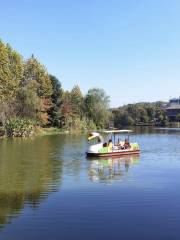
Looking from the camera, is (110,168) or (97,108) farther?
(97,108)

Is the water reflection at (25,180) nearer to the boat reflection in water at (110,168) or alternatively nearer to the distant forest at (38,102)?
the boat reflection in water at (110,168)

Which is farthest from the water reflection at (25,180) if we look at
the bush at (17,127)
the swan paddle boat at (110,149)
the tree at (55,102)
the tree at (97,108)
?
the tree at (97,108)

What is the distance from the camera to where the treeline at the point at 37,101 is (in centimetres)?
7188

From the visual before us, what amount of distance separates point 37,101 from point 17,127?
1165cm

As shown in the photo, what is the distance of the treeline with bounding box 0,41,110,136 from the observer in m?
71.9

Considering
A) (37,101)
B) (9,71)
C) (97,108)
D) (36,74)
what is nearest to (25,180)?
(9,71)

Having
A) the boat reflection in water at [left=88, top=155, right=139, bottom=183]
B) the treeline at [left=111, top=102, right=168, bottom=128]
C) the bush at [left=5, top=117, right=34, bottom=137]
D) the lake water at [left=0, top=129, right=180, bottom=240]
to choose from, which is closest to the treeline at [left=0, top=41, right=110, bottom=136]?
the bush at [left=5, top=117, right=34, bottom=137]

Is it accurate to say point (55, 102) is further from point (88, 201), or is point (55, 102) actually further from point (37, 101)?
point (88, 201)

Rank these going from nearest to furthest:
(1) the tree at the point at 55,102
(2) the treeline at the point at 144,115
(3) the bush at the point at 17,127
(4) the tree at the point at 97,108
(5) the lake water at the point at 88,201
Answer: (5) the lake water at the point at 88,201, (3) the bush at the point at 17,127, (1) the tree at the point at 55,102, (4) the tree at the point at 97,108, (2) the treeline at the point at 144,115

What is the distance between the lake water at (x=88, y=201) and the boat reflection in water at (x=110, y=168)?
0.19 feet

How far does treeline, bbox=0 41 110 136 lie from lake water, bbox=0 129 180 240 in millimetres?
39005

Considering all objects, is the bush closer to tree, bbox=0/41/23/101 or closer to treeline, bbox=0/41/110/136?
treeline, bbox=0/41/110/136

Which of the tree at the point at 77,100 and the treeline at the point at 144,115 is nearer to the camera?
the tree at the point at 77,100

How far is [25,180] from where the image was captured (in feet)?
86.0
